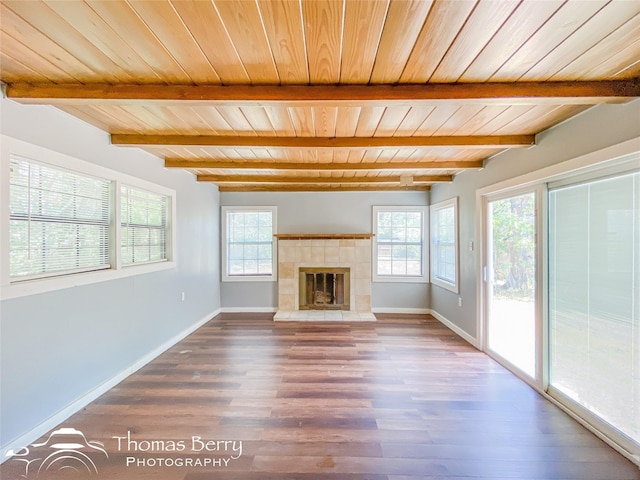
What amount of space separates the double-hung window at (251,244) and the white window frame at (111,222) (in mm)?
1752

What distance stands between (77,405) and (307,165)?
310 centimetres

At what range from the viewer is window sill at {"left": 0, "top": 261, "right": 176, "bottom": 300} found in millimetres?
1742

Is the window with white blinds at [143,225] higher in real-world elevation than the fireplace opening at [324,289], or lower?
higher

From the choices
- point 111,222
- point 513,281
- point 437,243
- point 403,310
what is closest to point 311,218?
point 437,243

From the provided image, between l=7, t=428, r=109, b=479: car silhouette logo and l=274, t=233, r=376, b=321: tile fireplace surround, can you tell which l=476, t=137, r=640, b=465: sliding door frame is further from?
l=7, t=428, r=109, b=479: car silhouette logo

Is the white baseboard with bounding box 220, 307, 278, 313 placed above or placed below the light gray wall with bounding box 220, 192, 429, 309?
below

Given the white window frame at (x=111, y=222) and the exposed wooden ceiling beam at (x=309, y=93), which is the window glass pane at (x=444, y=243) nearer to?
the exposed wooden ceiling beam at (x=309, y=93)

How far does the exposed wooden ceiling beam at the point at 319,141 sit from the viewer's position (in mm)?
2535

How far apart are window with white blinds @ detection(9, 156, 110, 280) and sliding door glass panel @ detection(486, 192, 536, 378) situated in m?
3.98

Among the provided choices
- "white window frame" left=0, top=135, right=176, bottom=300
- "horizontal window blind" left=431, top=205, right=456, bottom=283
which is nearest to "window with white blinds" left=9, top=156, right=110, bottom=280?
"white window frame" left=0, top=135, right=176, bottom=300

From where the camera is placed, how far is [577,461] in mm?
1738

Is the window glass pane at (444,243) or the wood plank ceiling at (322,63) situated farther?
the window glass pane at (444,243)

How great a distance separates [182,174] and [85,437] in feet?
9.69

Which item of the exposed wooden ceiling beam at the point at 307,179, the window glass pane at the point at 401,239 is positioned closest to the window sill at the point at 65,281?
the exposed wooden ceiling beam at the point at 307,179
